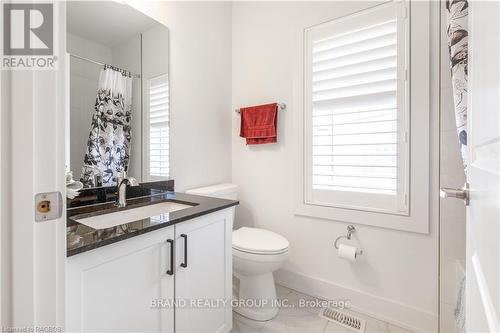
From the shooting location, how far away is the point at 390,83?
62.7 inches

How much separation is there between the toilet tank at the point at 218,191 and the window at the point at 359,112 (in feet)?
2.07

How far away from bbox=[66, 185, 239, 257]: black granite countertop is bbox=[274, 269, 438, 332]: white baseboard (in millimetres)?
1066

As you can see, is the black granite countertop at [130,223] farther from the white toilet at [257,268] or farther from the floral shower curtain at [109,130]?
the white toilet at [257,268]

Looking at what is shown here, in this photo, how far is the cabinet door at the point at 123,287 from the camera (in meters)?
0.80

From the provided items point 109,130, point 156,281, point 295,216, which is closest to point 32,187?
point 156,281

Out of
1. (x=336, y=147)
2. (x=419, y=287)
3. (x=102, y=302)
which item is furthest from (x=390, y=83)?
(x=102, y=302)

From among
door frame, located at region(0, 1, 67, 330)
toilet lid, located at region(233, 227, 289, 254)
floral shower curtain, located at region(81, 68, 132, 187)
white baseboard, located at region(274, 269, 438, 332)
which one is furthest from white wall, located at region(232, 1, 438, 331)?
door frame, located at region(0, 1, 67, 330)

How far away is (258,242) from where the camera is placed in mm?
1674

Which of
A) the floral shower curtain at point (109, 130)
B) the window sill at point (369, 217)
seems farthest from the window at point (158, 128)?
the window sill at point (369, 217)

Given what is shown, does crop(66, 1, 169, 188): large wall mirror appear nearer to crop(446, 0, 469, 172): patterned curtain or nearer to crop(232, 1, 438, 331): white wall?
crop(232, 1, 438, 331): white wall

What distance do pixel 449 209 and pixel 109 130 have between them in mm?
1984

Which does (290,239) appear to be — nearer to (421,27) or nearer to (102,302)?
(102,302)

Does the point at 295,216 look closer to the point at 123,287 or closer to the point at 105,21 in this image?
the point at 123,287

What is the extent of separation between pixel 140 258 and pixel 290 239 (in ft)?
4.47
